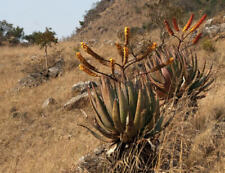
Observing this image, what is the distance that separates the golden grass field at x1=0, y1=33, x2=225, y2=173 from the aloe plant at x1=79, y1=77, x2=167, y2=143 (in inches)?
13.4

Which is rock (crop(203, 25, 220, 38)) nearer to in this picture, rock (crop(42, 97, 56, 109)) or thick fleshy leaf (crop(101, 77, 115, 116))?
rock (crop(42, 97, 56, 109))

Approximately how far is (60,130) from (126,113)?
4.96 m

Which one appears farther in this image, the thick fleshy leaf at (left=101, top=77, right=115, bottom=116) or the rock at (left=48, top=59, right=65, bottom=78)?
the rock at (left=48, top=59, right=65, bottom=78)

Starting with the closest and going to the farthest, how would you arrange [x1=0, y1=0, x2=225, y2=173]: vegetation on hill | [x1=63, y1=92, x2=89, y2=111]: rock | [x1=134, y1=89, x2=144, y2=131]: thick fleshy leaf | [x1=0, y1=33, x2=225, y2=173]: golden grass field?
[x1=134, y1=89, x2=144, y2=131]: thick fleshy leaf, [x1=0, y1=0, x2=225, y2=173]: vegetation on hill, [x1=0, y1=33, x2=225, y2=173]: golden grass field, [x1=63, y1=92, x2=89, y2=111]: rock

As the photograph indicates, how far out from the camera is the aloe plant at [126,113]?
2.62 metres

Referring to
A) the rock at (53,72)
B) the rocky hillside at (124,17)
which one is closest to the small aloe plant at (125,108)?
the rock at (53,72)

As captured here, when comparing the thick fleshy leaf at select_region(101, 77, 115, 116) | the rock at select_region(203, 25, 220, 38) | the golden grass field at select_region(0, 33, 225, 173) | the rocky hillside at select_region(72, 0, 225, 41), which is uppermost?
the rocky hillside at select_region(72, 0, 225, 41)

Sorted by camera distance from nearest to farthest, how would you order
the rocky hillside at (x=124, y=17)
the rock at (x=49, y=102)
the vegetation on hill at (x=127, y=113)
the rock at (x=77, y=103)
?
the vegetation on hill at (x=127, y=113)
the rock at (x=77, y=103)
the rock at (x=49, y=102)
the rocky hillside at (x=124, y=17)

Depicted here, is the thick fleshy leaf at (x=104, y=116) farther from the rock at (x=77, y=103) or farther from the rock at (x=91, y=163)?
the rock at (x=77, y=103)

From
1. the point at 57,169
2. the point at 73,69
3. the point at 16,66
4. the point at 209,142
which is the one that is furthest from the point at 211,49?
the point at 16,66

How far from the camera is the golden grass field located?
10.8 ft

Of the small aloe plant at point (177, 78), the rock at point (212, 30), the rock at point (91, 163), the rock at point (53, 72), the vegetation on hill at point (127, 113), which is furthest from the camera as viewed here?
the rock at point (212, 30)

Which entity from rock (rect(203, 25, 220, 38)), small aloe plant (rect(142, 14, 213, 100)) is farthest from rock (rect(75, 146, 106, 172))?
rock (rect(203, 25, 220, 38))

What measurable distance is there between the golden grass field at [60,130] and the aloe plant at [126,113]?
13.4 inches
